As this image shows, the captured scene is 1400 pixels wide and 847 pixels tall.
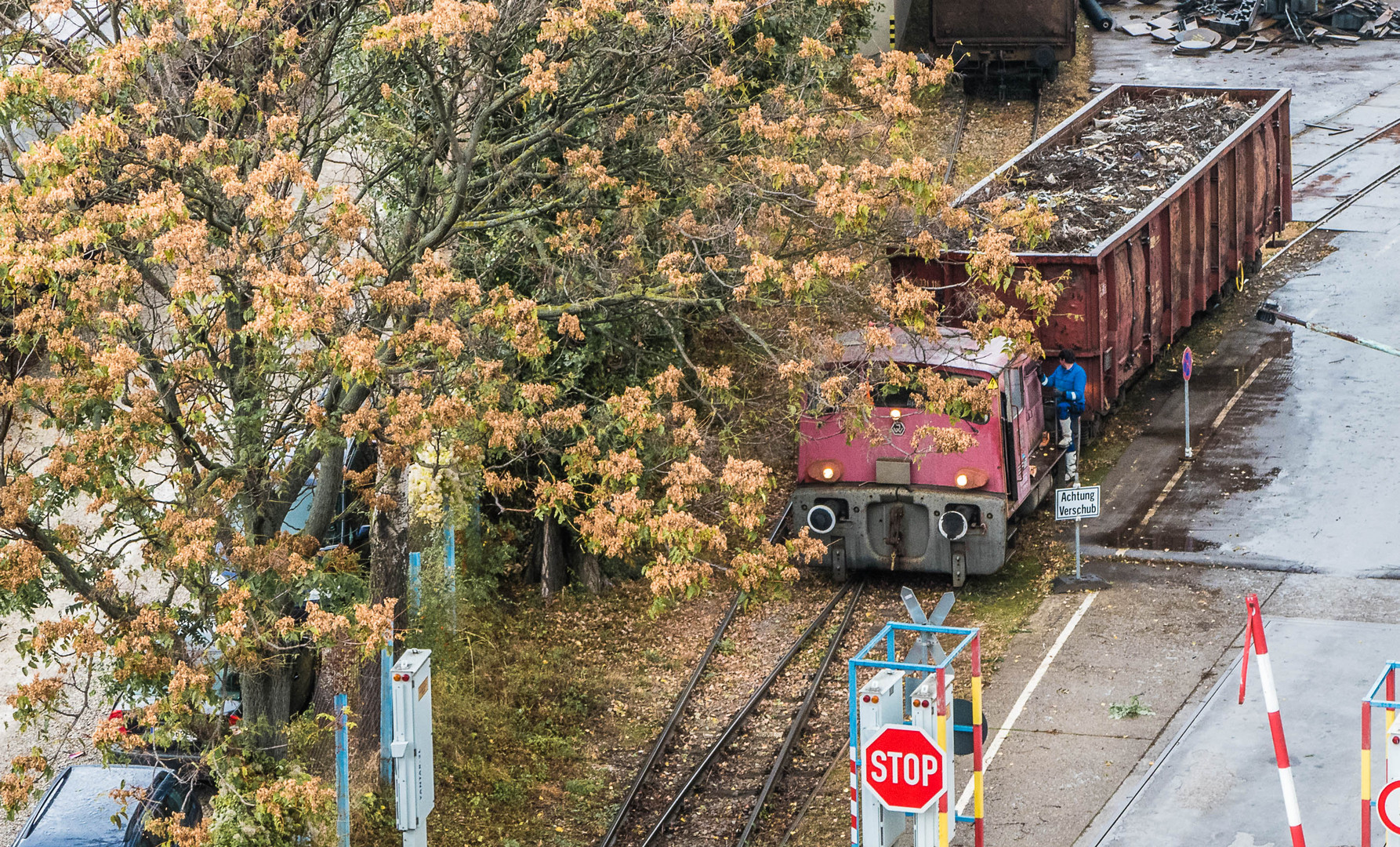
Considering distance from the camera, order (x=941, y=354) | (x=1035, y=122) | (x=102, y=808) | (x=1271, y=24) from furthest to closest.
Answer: (x=1271, y=24) < (x=1035, y=122) < (x=941, y=354) < (x=102, y=808)

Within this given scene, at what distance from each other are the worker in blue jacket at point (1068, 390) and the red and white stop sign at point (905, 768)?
377 inches

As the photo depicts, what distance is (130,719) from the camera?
428 inches

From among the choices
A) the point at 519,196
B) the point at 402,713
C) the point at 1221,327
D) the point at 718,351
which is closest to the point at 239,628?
the point at 402,713

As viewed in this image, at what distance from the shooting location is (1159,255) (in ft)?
64.9

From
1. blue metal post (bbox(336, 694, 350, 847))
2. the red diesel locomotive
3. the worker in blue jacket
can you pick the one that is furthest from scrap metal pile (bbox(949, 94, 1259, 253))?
blue metal post (bbox(336, 694, 350, 847))

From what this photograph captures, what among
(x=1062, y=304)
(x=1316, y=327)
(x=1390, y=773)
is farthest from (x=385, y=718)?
(x=1316, y=327)

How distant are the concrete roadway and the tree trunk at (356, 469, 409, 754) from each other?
4.76 metres

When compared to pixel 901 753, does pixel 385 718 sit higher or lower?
lower

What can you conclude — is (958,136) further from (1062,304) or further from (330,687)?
(330,687)

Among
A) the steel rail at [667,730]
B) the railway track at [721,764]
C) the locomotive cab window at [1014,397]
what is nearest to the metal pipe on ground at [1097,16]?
the locomotive cab window at [1014,397]

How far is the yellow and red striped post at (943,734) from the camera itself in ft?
30.2

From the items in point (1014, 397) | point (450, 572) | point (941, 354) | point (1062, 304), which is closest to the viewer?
point (450, 572)

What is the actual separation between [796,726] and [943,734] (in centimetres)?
500

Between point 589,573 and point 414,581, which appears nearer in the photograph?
point 414,581
